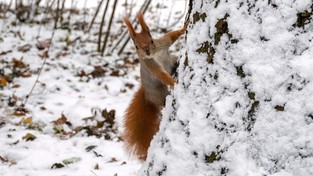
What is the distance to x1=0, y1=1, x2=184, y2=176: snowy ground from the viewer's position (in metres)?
2.30

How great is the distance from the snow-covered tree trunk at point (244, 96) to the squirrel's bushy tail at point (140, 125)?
1.56 ft

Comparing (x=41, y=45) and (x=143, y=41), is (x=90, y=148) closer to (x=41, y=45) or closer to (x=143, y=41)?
(x=143, y=41)

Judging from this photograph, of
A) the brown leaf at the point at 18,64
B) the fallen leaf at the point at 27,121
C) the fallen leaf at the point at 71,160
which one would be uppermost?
the brown leaf at the point at 18,64

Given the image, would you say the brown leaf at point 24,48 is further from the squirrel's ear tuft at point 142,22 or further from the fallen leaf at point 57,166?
the squirrel's ear tuft at point 142,22

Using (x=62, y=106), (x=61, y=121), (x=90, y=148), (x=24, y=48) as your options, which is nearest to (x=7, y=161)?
(x=90, y=148)

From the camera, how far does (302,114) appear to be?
1.04m

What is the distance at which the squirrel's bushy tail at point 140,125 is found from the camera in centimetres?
183

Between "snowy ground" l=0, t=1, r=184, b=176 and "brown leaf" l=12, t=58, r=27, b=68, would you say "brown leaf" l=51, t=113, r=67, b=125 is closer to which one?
"snowy ground" l=0, t=1, r=184, b=176

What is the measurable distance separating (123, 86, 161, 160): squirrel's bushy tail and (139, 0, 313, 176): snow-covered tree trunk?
477mm

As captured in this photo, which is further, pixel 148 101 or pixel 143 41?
pixel 148 101

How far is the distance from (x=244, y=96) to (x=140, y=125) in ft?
2.56

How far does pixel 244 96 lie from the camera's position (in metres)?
1.15

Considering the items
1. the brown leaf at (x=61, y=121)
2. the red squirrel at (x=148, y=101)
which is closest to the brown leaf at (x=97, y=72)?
the brown leaf at (x=61, y=121)

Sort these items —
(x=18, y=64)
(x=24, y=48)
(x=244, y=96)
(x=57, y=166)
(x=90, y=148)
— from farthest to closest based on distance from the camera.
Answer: (x=24, y=48) → (x=18, y=64) → (x=90, y=148) → (x=57, y=166) → (x=244, y=96)
